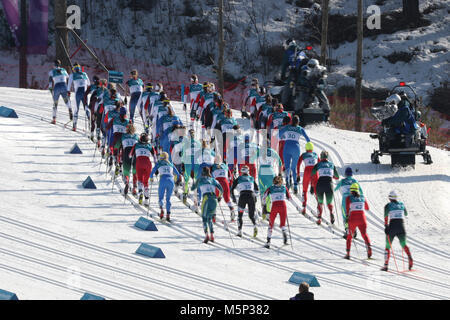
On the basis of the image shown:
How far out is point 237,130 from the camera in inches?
910

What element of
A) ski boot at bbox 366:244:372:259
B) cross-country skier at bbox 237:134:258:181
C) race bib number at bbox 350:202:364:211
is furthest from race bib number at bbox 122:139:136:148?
ski boot at bbox 366:244:372:259

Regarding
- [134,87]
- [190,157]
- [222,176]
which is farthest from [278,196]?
[134,87]

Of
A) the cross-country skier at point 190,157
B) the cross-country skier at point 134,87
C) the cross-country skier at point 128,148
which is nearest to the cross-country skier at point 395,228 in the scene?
the cross-country skier at point 190,157

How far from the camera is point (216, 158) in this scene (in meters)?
20.8

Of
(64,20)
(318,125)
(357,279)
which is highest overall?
(64,20)

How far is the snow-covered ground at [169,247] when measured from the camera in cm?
1602

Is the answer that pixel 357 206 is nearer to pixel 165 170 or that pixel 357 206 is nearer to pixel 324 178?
pixel 324 178

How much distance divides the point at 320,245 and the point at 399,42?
31.0m

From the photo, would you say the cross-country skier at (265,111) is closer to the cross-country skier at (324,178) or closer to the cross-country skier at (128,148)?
the cross-country skier at (324,178)

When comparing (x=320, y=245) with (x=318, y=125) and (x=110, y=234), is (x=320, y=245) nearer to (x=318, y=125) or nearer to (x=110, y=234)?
(x=110, y=234)

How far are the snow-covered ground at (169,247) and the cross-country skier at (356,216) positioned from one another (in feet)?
1.51

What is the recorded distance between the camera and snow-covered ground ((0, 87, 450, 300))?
16.0 metres

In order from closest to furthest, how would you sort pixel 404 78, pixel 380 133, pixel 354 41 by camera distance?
pixel 380 133 < pixel 404 78 < pixel 354 41

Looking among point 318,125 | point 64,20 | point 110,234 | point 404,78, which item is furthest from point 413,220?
point 404,78
